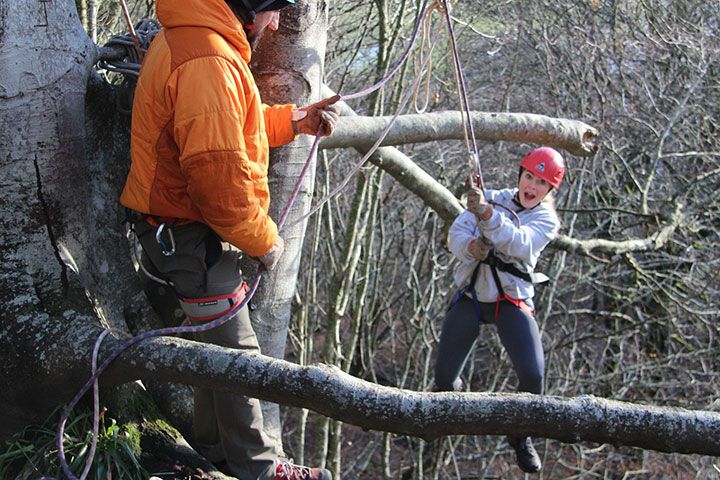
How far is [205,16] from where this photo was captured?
9.79 ft

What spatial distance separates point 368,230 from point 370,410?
6.15 m

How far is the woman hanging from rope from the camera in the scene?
4273 millimetres

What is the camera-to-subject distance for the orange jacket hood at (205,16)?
117 inches

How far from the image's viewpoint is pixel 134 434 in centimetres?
346

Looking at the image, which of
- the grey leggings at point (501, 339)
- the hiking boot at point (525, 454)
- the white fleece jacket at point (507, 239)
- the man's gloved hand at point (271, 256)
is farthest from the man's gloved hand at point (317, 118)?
the hiking boot at point (525, 454)

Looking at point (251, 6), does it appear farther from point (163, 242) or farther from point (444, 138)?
point (444, 138)

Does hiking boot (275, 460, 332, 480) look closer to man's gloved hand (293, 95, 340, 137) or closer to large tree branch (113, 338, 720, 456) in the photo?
large tree branch (113, 338, 720, 456)

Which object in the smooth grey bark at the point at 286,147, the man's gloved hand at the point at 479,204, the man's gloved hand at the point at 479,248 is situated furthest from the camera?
the man's gloved hand at the point at 479,248

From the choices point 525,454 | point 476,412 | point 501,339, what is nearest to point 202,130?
point 476,412

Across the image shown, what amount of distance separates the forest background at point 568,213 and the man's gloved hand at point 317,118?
13.1 ft

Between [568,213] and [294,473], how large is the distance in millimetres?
7198

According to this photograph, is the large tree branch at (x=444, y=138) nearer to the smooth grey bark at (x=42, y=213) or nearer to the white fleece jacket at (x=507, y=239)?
the white fleece jacket at (x=507, y=239)

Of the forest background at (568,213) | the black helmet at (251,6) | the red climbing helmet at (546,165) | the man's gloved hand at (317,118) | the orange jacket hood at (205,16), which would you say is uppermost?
the black helmet at (251,6)

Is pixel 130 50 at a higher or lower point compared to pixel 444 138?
higher
